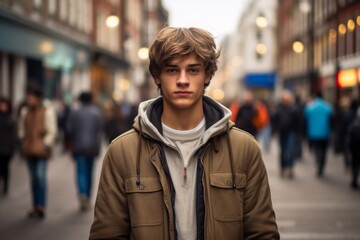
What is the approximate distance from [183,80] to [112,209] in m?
0.67

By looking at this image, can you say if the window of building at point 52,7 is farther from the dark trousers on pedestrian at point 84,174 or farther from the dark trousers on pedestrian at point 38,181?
the dark trousers on pedestrian at point 38,181

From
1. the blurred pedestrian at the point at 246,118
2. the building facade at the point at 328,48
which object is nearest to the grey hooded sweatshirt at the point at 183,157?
the blurred pedestrian at the point at 246,118

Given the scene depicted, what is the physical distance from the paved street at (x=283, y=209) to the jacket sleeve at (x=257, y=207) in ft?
18.1

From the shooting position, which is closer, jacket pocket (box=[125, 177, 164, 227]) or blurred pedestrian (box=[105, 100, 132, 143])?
jacket pocket (box=[125, 177, 164, 227])

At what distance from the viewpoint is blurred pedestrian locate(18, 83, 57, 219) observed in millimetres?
10156

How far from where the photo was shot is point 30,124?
10.5 m

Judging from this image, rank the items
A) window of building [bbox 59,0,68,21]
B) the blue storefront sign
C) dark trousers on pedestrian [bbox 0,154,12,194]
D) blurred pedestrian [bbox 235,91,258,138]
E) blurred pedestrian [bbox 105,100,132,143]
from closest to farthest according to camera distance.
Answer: dark trousers on pedestrian [bbox 0,154,12,194] < blurred pedestrian [bbox 105,100,132,143] < blurred pedestrian [bbox 235,91,258,138] < the blue storefront sign < window of building [bbox 59,0,68,21]

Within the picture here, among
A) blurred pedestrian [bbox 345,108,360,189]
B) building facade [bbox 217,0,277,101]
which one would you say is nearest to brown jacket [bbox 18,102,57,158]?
blurred pedestrian [bbox 345,108,360,189]

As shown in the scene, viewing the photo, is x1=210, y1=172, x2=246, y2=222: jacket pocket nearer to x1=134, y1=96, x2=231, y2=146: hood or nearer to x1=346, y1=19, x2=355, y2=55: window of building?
x1=134, y1=96, x2=231, y2=146: hood

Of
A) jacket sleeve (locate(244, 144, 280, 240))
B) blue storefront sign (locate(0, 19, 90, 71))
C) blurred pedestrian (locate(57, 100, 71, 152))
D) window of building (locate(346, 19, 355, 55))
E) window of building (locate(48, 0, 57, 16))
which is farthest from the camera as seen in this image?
window of building (locate(346, 19, 355, 55))

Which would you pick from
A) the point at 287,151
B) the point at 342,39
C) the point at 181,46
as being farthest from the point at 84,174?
the point at 342,39

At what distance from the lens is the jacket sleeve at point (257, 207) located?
313 centimetres

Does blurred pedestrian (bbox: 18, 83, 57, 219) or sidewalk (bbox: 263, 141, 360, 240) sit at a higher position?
blurred pedestrian (bbox: 18, 83, 57, 219)

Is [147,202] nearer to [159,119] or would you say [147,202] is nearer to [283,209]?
[159,119]
